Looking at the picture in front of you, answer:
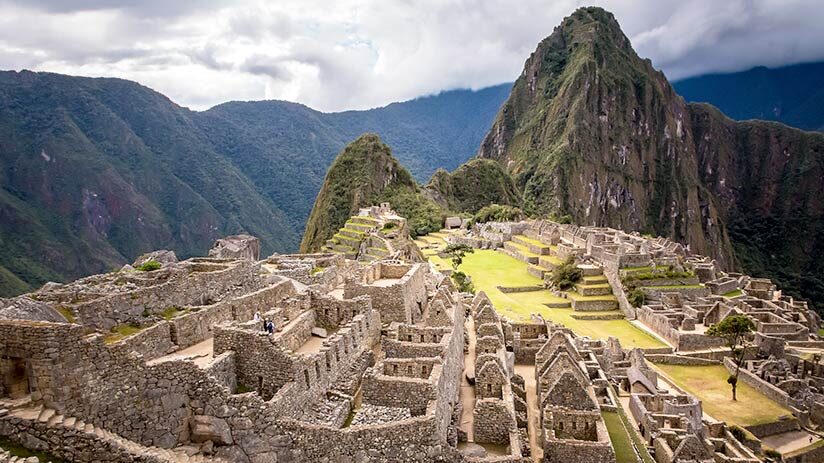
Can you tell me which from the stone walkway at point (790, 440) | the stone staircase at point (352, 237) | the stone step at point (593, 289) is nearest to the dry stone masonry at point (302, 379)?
the stone walkway at point (790, 440)

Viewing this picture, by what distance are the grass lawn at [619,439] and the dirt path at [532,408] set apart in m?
2.68

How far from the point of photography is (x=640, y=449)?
2230 cm

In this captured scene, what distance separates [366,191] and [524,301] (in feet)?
234

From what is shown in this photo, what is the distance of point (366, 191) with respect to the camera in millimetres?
122750

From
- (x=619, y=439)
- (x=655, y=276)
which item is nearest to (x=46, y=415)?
(x=619, y=439)

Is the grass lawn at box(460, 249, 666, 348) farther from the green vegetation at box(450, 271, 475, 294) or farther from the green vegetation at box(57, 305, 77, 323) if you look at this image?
the green vegetation at box(57, 305, 77, 323)

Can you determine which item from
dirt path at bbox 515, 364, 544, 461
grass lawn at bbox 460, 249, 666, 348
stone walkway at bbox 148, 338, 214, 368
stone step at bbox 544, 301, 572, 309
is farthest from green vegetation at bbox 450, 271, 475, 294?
stone walkway at bbox 148, 338, 214, 368

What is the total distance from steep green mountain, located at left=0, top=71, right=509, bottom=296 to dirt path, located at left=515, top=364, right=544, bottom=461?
33.4 m

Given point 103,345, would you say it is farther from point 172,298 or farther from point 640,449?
point 640,449

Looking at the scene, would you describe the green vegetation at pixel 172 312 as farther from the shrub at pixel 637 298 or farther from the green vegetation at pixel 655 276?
the green vegetation at pixel 655 276

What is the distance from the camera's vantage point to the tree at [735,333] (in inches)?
1629

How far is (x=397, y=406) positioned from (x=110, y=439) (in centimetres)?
613

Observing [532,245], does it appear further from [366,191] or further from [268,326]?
[268,326]

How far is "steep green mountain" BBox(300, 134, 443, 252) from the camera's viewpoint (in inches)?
4218
